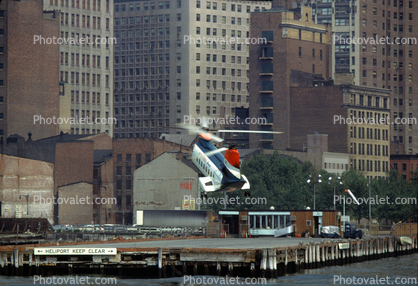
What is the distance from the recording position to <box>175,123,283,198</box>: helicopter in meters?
69.6

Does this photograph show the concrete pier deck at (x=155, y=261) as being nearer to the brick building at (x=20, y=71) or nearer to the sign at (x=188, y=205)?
the sign at (x=188, y=205)

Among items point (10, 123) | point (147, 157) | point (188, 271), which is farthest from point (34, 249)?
point (10, 123)

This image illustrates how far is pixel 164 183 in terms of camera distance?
566 feet

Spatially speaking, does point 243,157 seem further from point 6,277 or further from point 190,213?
point 6,277

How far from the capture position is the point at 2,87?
19400 cm

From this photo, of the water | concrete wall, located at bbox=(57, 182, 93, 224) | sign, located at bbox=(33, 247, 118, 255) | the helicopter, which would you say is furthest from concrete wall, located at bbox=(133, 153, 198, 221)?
sign, located at bbox=(33, 247, 118, 255)

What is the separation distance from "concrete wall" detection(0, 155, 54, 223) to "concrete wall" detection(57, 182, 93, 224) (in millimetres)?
4249

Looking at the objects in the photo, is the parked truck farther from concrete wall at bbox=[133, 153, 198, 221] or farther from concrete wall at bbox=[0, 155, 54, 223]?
concrete wall at bbox=[0, 155, 54, 223]

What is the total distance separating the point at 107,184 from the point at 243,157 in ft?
101

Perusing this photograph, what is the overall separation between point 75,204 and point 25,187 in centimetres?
1546

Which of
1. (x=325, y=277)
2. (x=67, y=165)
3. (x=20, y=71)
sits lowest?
(x=325, y=277)

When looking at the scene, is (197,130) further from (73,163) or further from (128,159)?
(128,159)

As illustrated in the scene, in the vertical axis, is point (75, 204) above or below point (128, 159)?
below

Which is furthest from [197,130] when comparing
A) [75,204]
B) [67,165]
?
[75,204]
